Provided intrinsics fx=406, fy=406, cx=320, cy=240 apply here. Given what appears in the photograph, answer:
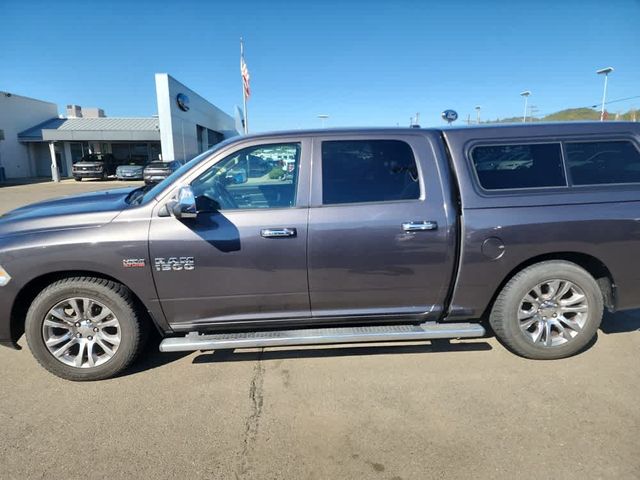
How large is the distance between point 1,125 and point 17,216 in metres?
A: 35.7

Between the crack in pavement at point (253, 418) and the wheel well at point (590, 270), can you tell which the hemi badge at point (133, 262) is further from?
the wheel well at point (590, 270)

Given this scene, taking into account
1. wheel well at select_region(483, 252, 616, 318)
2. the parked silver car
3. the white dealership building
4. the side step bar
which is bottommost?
the side step bar

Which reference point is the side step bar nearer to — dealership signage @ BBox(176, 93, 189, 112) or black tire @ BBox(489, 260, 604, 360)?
black tire @ BBox(489, 260, 604, 360)

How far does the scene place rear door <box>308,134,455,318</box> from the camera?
312 cm

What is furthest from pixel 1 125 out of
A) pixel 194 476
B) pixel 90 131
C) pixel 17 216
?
pixel 194 476

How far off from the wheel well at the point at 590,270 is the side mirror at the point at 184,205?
253cm

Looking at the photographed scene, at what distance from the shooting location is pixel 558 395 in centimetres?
297

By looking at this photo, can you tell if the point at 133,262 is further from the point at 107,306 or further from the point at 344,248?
the point at 344,248

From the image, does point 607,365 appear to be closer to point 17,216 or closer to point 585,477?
point 585,477

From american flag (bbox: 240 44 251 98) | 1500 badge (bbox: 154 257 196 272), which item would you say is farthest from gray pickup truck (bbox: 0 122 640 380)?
american flag (bbox: 240 44 251 98)

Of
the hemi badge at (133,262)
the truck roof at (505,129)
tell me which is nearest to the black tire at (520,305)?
the truck roof at (505,129)

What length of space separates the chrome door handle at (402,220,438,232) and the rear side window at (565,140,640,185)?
1298mm

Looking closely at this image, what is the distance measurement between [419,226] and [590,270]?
1682 mm

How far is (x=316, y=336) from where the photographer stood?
319cm
